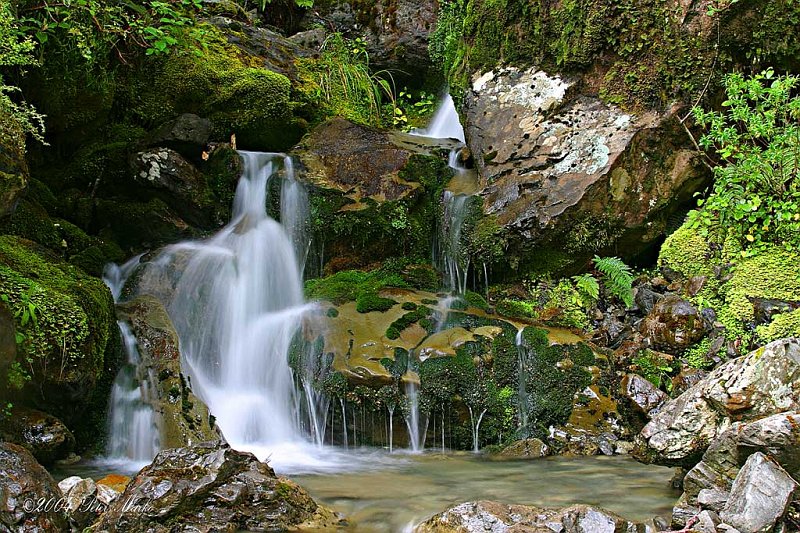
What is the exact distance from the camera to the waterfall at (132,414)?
18.3 ft

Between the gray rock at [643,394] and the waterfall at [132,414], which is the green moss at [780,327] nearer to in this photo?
the gray rock at [643,394]

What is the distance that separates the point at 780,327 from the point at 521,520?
4403 mm

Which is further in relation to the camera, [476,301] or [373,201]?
[373,201]

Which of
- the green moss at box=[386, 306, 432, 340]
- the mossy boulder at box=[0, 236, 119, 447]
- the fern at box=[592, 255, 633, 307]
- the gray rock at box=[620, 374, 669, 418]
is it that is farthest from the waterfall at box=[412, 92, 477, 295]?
the mossy boulder at box=[0, 236, 119, 447]

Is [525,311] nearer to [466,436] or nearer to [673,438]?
[466,436]

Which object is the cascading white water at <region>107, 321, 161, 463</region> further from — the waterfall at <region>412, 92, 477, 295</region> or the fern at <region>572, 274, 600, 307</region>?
the fern at <region>572, 274, 600, 307</region>

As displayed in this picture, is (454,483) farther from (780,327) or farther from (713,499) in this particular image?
(780,327)

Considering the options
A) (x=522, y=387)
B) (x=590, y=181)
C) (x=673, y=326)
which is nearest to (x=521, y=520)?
(x=522, y=387)

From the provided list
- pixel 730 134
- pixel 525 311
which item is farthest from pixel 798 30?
pixel 525 311

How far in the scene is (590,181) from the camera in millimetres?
7938

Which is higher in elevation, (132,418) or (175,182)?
(175,182)

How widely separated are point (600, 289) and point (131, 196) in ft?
20.5

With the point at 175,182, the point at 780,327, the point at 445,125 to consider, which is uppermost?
the point at 445,125

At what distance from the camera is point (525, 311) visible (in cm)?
798
